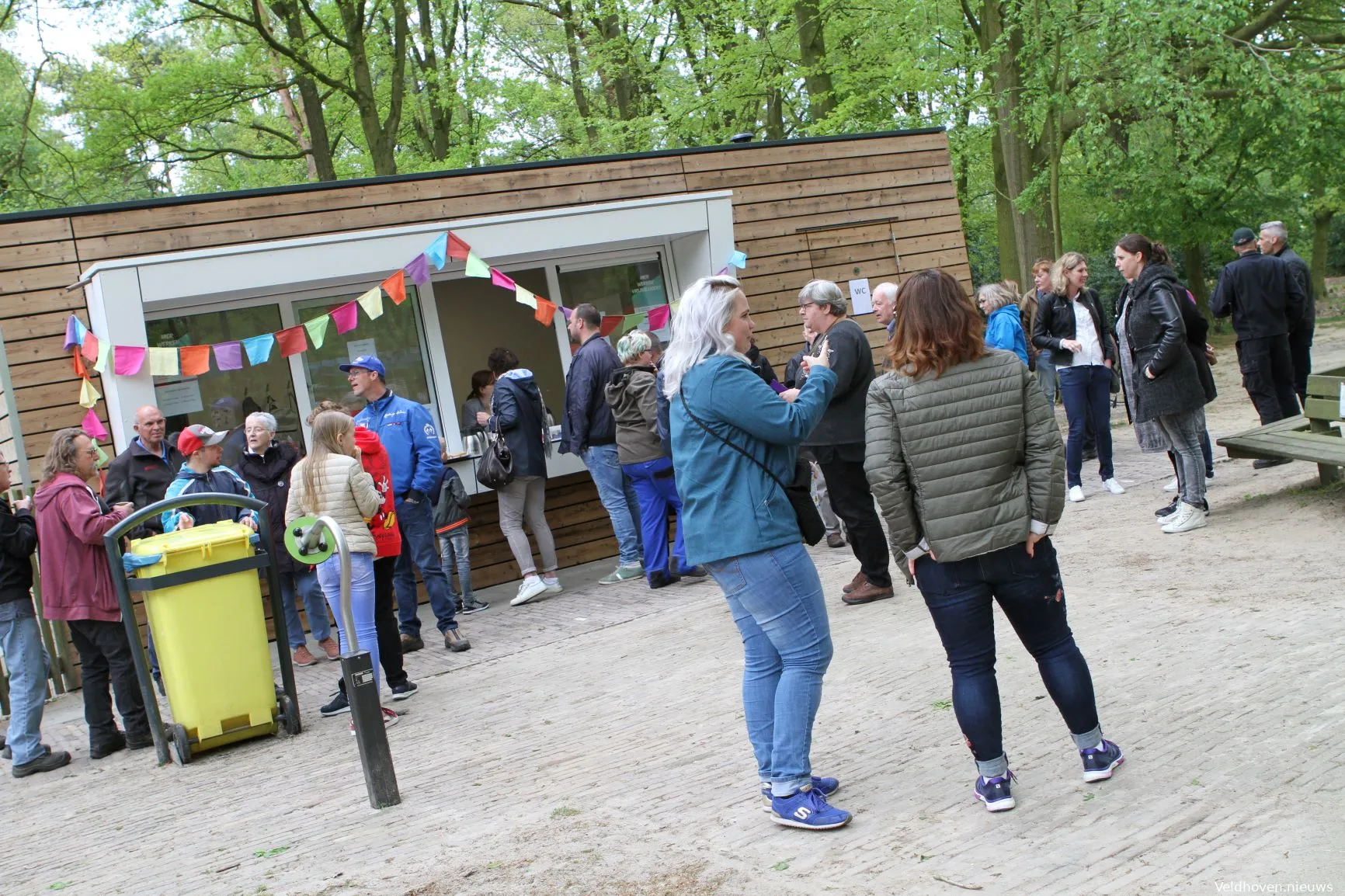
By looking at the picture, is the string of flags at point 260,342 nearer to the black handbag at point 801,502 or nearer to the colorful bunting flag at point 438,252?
the colorful bunting flag at point 438,252

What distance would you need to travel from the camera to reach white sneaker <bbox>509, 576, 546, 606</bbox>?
9805 millimetres

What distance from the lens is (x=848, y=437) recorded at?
7.23 meters

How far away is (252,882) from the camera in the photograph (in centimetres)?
458

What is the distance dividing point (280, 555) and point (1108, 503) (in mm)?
6217

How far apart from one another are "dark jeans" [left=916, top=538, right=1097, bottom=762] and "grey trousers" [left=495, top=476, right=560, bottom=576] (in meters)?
5.83

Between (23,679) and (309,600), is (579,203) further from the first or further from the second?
(23,679)

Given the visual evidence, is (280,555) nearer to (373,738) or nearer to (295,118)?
(373,738)

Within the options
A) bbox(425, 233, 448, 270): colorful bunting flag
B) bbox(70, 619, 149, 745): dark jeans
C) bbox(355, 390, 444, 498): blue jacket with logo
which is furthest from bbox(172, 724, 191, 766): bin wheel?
bbox(425, 233, 448, 270): colorful bunting flag

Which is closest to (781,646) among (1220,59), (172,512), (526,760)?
(526,760)

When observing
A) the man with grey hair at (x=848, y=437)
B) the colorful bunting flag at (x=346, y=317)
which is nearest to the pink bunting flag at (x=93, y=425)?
the colorful bunting flag at (x=346, y=317)

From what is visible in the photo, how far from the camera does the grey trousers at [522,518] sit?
973 centimetres

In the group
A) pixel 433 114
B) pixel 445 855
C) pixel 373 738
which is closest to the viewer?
pixel 445 855

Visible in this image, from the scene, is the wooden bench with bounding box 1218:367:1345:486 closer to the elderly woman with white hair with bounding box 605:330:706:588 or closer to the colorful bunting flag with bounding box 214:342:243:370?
the elderly woman with white hair with bounding box 605:330:706:588

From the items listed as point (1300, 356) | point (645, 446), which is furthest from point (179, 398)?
point (1300, 356)
